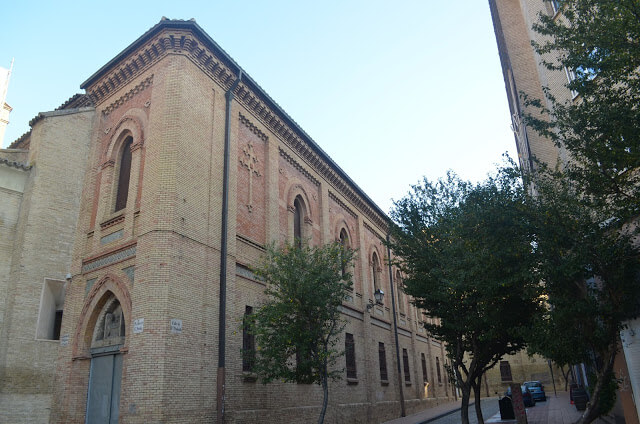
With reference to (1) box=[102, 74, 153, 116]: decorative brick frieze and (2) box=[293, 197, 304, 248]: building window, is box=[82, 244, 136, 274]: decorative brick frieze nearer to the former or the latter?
(1) box=[102, 74, 153, 116]: decorative brick frieze

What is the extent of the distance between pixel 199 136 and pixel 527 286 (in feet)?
29.2

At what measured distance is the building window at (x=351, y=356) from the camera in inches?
750

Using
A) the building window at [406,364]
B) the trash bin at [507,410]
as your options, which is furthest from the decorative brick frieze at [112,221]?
the building window at [406,364]

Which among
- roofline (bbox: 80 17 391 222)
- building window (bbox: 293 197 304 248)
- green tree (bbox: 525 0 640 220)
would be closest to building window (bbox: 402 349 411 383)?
building window (bbox: 293 197 304 248)

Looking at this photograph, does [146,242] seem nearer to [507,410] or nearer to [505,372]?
[507,410]

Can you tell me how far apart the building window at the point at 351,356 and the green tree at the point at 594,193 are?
10.7m

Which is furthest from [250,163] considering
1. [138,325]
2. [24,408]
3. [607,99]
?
[607,99]

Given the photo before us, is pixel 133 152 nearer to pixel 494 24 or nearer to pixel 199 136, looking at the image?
pixel 199 136

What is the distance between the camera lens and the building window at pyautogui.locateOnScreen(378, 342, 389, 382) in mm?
22406

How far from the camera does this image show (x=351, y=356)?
63.9 ft

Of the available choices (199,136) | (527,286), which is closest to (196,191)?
(199,136)

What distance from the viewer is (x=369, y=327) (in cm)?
2155

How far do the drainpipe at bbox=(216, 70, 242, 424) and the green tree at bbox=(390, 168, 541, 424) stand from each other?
19.6ft

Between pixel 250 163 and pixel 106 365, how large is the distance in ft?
23.1
